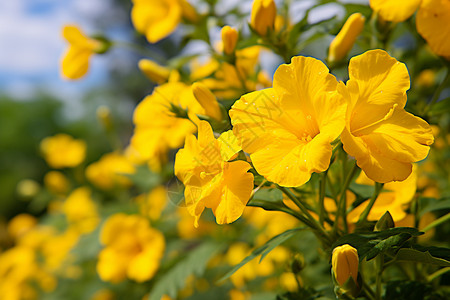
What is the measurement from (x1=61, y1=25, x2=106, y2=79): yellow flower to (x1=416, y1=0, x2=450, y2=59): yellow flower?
0.70 meters

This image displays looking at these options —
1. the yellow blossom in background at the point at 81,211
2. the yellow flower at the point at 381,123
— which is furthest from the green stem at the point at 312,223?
the yellow blossom in background at the point at 81,211

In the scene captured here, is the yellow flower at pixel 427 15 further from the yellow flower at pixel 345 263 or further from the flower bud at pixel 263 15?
the yellow flower at pixel 345 263

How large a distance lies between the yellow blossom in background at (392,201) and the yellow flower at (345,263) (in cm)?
12

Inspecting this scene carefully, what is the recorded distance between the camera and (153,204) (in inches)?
53.7

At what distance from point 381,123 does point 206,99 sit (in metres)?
0.22

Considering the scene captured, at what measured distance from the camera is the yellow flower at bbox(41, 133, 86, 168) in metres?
1.83

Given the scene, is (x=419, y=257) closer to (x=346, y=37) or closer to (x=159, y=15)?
(x=346, y=37)

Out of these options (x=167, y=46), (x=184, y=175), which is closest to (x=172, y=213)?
(x=184, y=175)

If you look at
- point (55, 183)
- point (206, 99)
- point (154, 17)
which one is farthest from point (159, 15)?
point (55, 183)

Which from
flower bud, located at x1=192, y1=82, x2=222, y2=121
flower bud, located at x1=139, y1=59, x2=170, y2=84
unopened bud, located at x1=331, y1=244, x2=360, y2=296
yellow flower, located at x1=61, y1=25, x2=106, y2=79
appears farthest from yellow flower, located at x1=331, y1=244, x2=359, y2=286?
yellow flower, located at x1=61, y1=25, x2=106, y2=79

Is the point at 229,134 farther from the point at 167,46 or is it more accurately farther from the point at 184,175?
the point at 167,46

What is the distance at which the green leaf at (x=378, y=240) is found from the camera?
0.41m

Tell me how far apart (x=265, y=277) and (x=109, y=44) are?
27.5 inches

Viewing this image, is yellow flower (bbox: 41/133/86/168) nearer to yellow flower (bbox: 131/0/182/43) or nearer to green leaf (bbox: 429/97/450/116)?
yellow flower (bbox: 131/0/182/43)
